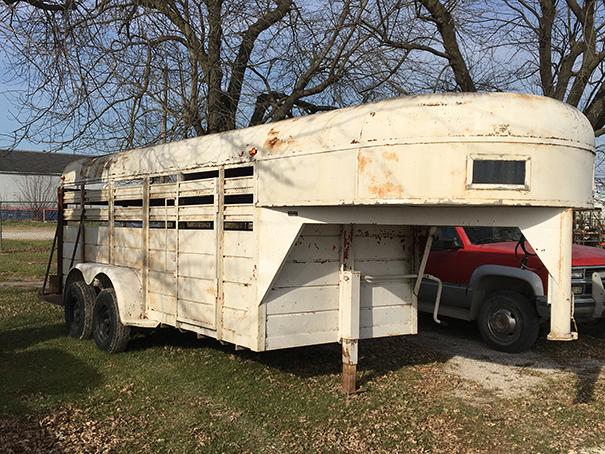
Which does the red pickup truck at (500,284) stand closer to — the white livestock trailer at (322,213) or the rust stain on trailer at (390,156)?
the white livestock trailer at (322,213)

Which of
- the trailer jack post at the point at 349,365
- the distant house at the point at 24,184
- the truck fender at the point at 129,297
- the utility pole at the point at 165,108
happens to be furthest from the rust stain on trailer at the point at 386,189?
the distant house at the point at 24,184

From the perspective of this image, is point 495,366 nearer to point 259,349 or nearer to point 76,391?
point 259,349

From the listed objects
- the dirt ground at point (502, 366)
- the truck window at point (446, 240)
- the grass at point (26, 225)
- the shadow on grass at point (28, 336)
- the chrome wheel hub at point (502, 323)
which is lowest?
the dirt ground at point (502, 366)

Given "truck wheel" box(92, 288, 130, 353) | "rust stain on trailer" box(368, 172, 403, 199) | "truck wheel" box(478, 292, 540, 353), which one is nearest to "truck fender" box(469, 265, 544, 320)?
"truck wheel" box(478, 292, 540, 353)

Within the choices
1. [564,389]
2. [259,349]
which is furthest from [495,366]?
[259,349]

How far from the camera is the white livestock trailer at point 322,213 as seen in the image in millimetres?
4285

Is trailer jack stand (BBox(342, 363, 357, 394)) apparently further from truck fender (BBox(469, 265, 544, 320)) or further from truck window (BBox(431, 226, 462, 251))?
truck window (BBox(431, 226, 462, 251))

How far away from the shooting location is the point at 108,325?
7449 mm

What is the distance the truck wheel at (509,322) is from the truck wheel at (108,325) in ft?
15.2

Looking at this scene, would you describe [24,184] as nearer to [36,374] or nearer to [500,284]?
[36,374]

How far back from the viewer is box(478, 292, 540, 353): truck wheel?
26.1 feet

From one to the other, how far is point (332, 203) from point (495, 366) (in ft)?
12.0

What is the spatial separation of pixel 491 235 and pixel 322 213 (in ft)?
15.5

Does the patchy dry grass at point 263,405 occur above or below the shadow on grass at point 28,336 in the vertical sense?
below
